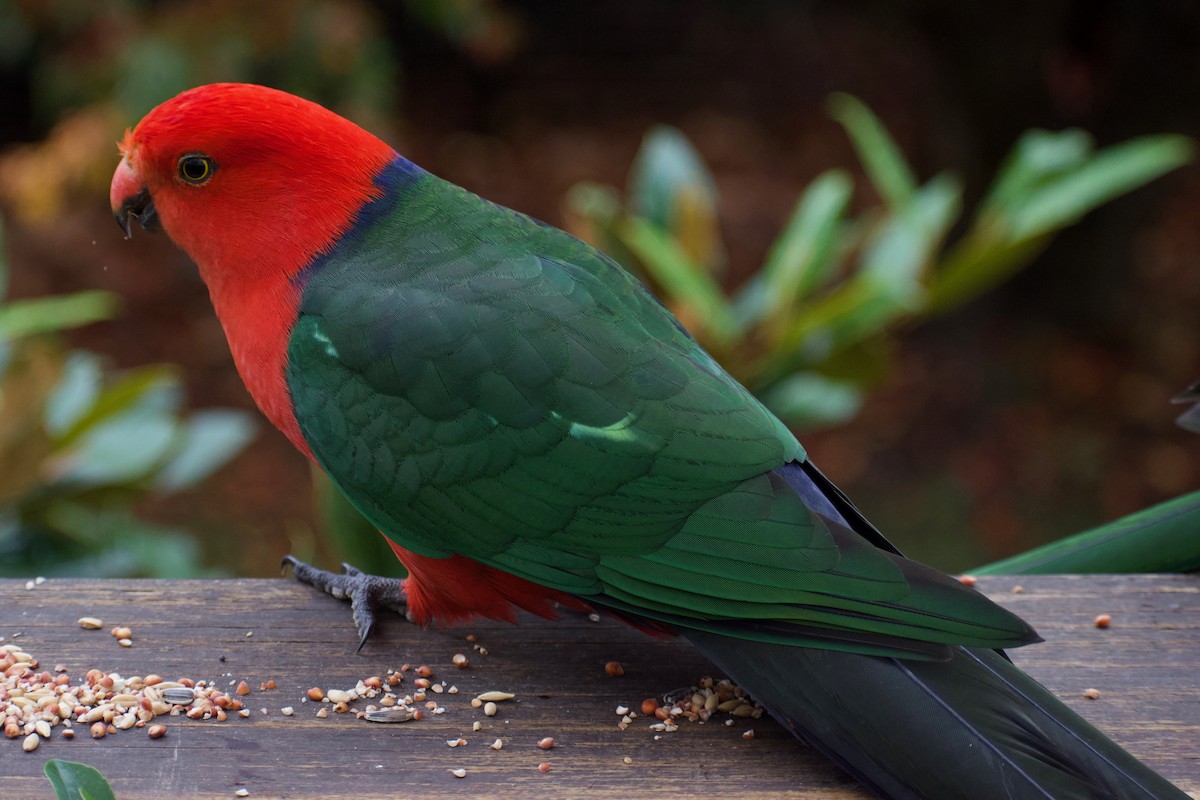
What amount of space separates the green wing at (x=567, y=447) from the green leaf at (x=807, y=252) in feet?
5.98

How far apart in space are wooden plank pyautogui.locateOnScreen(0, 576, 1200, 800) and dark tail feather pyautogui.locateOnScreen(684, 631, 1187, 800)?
108mm

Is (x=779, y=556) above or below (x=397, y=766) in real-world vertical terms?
above

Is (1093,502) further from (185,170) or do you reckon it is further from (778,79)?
(185,170)

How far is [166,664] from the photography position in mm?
1986

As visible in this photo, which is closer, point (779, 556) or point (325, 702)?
point (779, 556)

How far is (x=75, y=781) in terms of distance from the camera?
5.05 ft

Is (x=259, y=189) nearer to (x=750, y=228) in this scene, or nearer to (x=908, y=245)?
(x=908, y=245)

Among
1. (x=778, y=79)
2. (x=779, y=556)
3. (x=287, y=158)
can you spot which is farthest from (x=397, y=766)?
(x=778, y=79)

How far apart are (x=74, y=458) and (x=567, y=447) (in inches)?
87.0

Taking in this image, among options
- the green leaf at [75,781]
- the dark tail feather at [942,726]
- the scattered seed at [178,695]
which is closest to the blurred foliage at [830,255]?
the dark tail feather at [942,726]

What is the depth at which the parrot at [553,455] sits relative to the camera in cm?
164

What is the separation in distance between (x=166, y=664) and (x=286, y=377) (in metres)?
0.51

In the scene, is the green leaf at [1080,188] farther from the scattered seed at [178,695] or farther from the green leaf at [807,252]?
the scattered seed at [178,695]

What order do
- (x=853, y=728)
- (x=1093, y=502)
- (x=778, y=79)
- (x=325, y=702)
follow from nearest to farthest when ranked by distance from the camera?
(x=853, y=728) < (x=325, y=702) < (x=1093, y=502) < (x=778, y=79)
